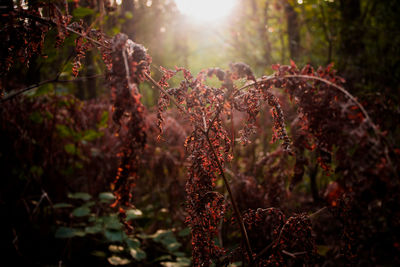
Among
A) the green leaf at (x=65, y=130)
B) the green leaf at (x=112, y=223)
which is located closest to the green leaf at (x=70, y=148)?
the green leaf at (x=65, y=130)

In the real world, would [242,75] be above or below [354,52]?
below

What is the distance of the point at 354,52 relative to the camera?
407 cm

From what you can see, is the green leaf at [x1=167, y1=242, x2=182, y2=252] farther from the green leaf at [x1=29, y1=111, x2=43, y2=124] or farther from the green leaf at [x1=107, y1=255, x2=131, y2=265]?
the green leaf at [x1=29, y1=111, x2=43, y2=124]

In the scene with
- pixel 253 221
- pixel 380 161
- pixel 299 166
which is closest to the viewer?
pixel 380 161

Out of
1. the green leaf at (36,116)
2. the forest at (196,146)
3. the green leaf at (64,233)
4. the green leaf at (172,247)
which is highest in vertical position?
the green leaf at (36,116)

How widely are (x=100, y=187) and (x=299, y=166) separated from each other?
3096 millimetres

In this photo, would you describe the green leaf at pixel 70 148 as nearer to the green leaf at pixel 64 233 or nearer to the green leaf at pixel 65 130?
the green leaf at pixel 65 130

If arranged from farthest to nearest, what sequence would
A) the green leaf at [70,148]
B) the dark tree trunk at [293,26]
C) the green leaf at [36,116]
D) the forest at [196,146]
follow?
the dark tree trunk at [293,26] → the green leaf at [70,148] → the green leaf at [36,116] → the forest at [196,146]

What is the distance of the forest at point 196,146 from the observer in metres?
0.89

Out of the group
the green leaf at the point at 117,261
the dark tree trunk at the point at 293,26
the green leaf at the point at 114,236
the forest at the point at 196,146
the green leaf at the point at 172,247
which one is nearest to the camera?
the forest at the point at 196,146

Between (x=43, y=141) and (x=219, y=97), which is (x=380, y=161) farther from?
(x=43, y=141)

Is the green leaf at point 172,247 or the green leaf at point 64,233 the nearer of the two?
the green leaf at point 64,233

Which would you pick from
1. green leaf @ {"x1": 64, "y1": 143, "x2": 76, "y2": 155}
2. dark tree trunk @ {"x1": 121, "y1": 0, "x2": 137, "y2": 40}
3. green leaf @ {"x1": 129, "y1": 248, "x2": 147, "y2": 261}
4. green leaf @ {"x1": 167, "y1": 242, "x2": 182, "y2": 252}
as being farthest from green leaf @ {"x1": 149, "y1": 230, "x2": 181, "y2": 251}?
dark tree trunk @ {"x1": 121, "y1": 0, "x2": 137, "y2": 40}

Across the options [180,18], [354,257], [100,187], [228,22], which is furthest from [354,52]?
[180,18]
